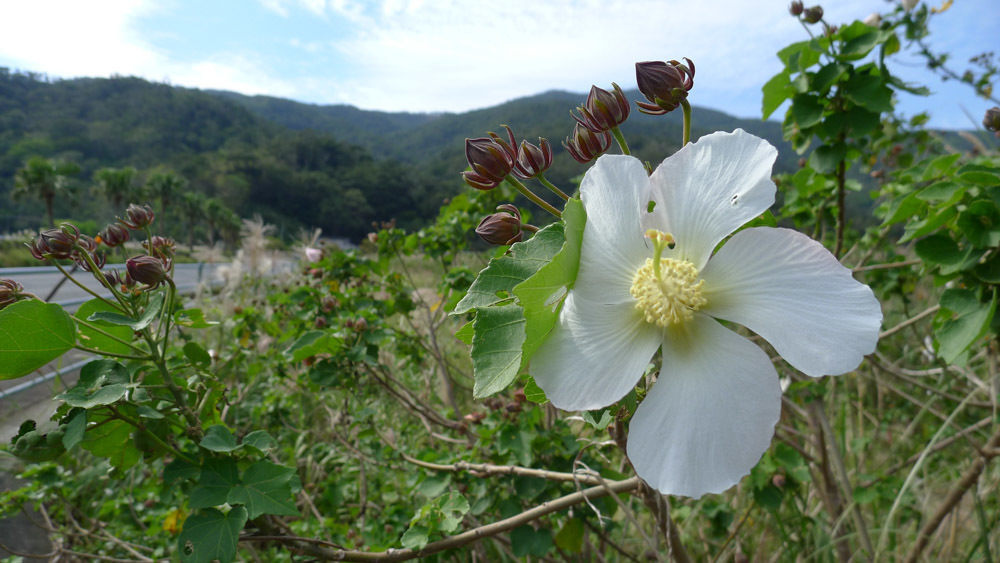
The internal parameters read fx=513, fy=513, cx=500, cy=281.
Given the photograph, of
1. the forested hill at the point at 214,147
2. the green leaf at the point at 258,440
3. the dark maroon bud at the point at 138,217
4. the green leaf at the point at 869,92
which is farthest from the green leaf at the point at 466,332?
the forested hill at the point at 214,147

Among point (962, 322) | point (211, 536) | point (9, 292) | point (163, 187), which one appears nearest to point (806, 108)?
point (962, 322)

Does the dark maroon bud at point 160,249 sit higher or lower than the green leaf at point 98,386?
higher

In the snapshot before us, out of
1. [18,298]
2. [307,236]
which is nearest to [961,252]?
[18,298]

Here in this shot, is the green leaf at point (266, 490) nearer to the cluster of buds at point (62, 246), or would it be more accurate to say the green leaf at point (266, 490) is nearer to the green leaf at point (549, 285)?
the cluster of buds at point (62, 246)

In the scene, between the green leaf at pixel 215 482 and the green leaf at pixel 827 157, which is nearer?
the green leaf at pixel 215 482

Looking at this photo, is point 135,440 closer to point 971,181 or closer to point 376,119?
point 971,181

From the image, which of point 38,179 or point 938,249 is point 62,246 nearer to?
point 938,249
